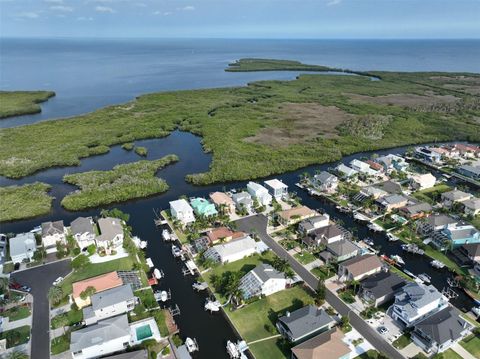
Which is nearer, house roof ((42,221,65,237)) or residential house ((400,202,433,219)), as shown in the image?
house roof ((42,221,65,237))

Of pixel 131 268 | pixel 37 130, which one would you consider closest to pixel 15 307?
pixel 131 268

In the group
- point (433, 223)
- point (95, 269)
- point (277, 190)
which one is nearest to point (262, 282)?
point (95, 269)

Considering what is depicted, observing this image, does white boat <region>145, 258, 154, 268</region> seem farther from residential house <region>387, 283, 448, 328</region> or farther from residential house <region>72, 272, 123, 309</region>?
residential house <region>387, 283, 448, 328</region>

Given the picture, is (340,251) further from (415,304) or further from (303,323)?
(303,323)

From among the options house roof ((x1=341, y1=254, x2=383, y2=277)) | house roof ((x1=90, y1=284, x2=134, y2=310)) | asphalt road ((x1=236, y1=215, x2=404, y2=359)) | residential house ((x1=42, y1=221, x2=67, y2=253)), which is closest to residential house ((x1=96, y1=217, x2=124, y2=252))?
residential house ((x1=42, y1=221, x2=67, y2=253))

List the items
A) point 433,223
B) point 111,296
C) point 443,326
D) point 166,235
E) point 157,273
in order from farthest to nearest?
point 166,235, point 433,223, point 157,273, point 111,296, point 443,326

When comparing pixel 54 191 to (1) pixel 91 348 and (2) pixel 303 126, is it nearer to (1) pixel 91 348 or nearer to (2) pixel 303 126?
(1) pixel 91 348
